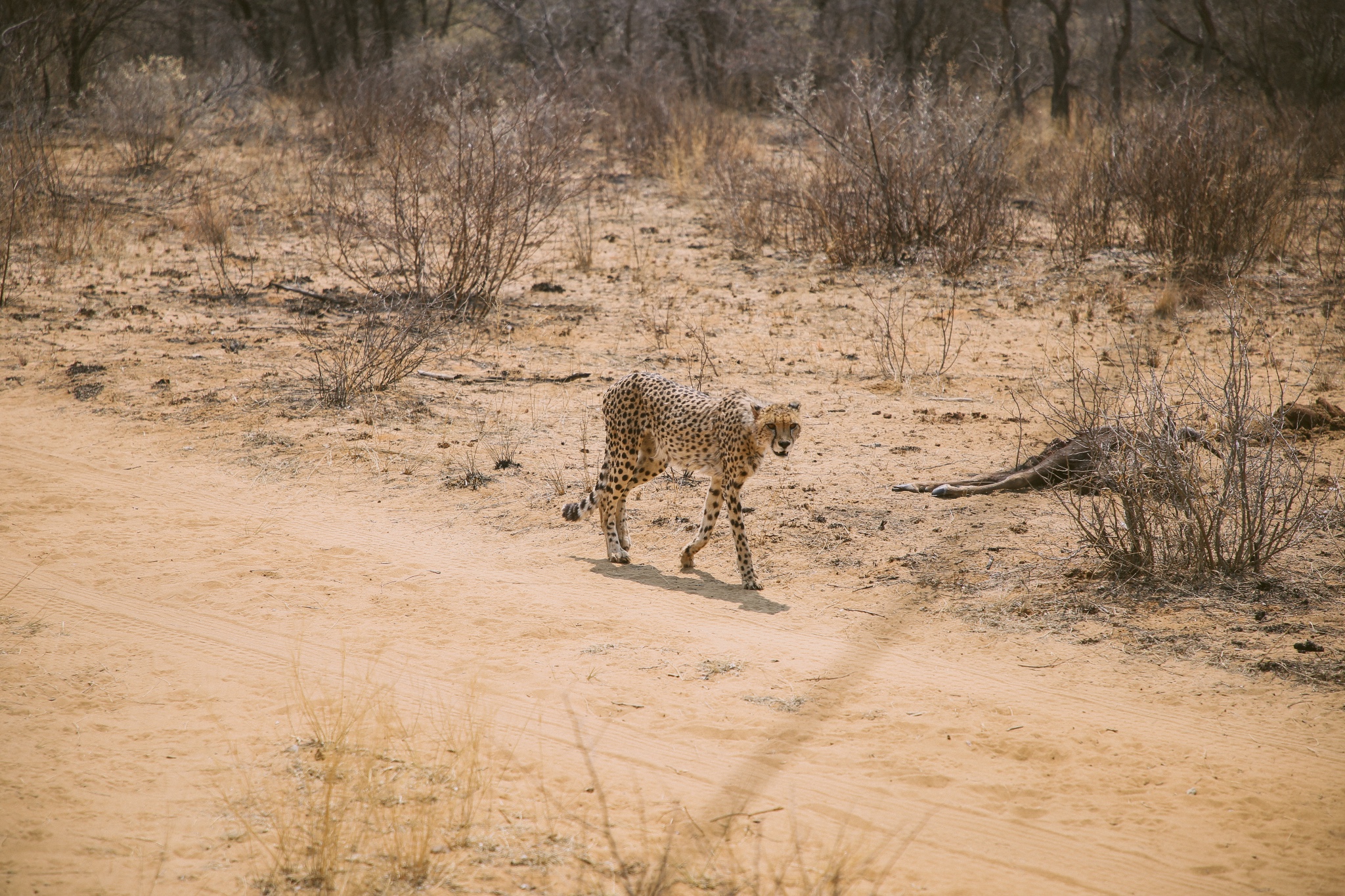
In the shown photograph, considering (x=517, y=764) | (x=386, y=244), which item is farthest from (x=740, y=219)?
(x=517, y=764)

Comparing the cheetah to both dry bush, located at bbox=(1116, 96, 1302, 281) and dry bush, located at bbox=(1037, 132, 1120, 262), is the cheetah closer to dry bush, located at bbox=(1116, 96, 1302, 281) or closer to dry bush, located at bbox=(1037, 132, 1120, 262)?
dry bush, located at bbox=(1116, 96, 1302, 281)

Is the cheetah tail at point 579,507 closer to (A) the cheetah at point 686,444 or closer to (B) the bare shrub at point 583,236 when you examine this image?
(A) the cheetah at point 686,444

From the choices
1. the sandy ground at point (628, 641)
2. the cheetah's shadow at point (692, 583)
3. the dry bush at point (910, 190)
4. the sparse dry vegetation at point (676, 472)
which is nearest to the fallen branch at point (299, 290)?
the sparse dry vegetation at point (676, 472)

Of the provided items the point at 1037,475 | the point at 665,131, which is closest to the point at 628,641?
the point at 1037,475

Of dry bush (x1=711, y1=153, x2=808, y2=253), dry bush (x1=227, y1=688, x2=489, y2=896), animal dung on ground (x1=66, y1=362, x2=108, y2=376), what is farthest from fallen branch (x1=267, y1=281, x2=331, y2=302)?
dry bush (x1=227, y1=688, x2=489, y2=896)

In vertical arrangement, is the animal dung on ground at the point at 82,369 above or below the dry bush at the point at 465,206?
below

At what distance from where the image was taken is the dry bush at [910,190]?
11945mm

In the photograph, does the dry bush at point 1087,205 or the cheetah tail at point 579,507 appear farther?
the dry bush at point 1087,205

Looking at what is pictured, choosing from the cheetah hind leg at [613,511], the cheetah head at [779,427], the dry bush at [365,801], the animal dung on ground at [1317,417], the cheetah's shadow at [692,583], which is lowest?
the dry bush at [365,801]

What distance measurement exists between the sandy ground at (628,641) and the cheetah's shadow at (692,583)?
30 mm

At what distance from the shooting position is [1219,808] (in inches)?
139

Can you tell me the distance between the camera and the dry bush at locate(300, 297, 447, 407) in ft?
27.8

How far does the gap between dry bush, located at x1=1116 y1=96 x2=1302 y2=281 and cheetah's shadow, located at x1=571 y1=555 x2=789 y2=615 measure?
7.66 m

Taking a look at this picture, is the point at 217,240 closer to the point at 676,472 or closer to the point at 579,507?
the point at 676,472
